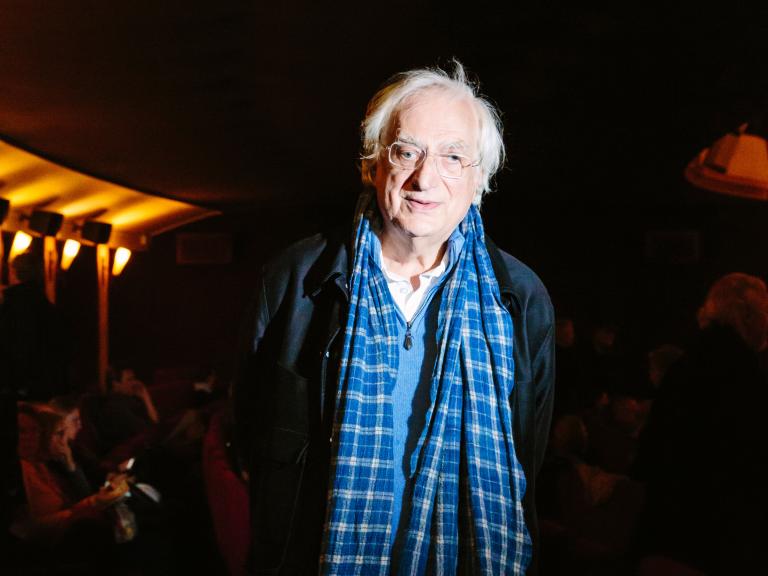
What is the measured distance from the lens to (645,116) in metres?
4.33

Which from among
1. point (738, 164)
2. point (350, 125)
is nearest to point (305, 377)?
point (350, 125)

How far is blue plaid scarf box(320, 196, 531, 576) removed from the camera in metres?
1.28

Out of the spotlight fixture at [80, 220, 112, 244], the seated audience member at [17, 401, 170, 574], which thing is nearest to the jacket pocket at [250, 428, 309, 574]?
the seated audience member at [17, 401, 170, 574]

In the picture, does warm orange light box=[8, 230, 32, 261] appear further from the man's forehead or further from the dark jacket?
the man's forehead

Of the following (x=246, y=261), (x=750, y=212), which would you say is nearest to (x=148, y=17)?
(x=246, y=261)

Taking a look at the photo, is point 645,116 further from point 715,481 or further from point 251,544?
point 251,544

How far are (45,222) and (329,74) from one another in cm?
335

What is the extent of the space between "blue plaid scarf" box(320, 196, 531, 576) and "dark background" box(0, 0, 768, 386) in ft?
6.54

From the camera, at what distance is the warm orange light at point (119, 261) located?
24.1ft

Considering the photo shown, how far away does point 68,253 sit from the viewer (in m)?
6.68

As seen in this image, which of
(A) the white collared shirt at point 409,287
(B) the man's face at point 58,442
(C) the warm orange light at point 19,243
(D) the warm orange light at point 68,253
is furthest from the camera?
(D) the warm orange light at point 68,253

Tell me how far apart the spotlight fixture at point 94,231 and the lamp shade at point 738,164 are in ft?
16.6

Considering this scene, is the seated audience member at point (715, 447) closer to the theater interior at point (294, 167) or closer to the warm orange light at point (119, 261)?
the theater interior at point (294, 167)

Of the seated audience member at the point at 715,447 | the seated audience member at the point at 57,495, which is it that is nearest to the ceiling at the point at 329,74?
the seated audience member at the point at 715,447
